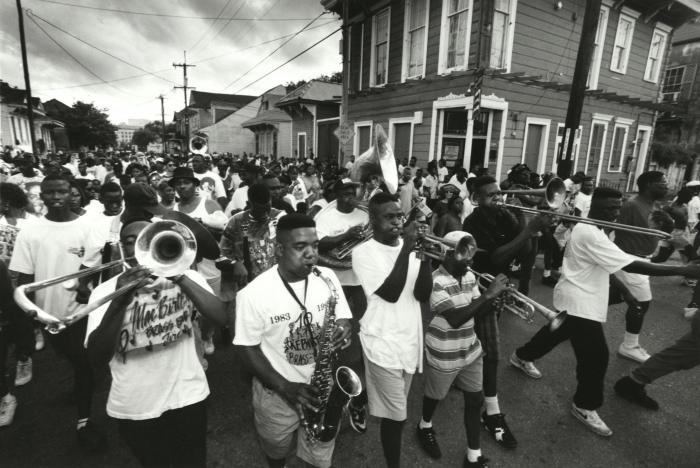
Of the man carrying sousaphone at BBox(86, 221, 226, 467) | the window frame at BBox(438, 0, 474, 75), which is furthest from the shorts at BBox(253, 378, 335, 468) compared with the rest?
the window frame at BBox(438, 0, 474, 75)

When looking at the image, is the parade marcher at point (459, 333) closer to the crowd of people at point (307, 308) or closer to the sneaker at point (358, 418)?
the crowd of people at point (307, 308)

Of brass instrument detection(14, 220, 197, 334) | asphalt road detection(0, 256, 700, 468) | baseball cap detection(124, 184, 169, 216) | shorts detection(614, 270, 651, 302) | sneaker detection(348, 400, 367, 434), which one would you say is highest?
baseball cap detection(124, 184, 169, 216)

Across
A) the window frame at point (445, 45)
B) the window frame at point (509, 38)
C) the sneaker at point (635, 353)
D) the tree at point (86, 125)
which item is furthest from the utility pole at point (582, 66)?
the tree at point (86, 125)

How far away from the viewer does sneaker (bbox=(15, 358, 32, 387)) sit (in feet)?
13.0

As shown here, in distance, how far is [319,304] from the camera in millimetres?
2330

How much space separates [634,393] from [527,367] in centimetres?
102

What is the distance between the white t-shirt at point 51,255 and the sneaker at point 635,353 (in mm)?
6275

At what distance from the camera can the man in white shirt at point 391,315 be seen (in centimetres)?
261

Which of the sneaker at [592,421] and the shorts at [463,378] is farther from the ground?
the shorts at [463,378]

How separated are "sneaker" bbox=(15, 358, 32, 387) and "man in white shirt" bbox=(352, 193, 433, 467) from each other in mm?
3900

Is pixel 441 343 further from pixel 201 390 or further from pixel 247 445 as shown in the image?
pixel 247 445

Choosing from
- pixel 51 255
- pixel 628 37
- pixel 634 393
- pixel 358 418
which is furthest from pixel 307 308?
pixel 628 37

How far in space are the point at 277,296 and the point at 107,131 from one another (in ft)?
173

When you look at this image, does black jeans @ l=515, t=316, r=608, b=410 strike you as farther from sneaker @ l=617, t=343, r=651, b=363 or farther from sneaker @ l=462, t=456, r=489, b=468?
sneaker @ l=617, t=343, r=651, b=363
